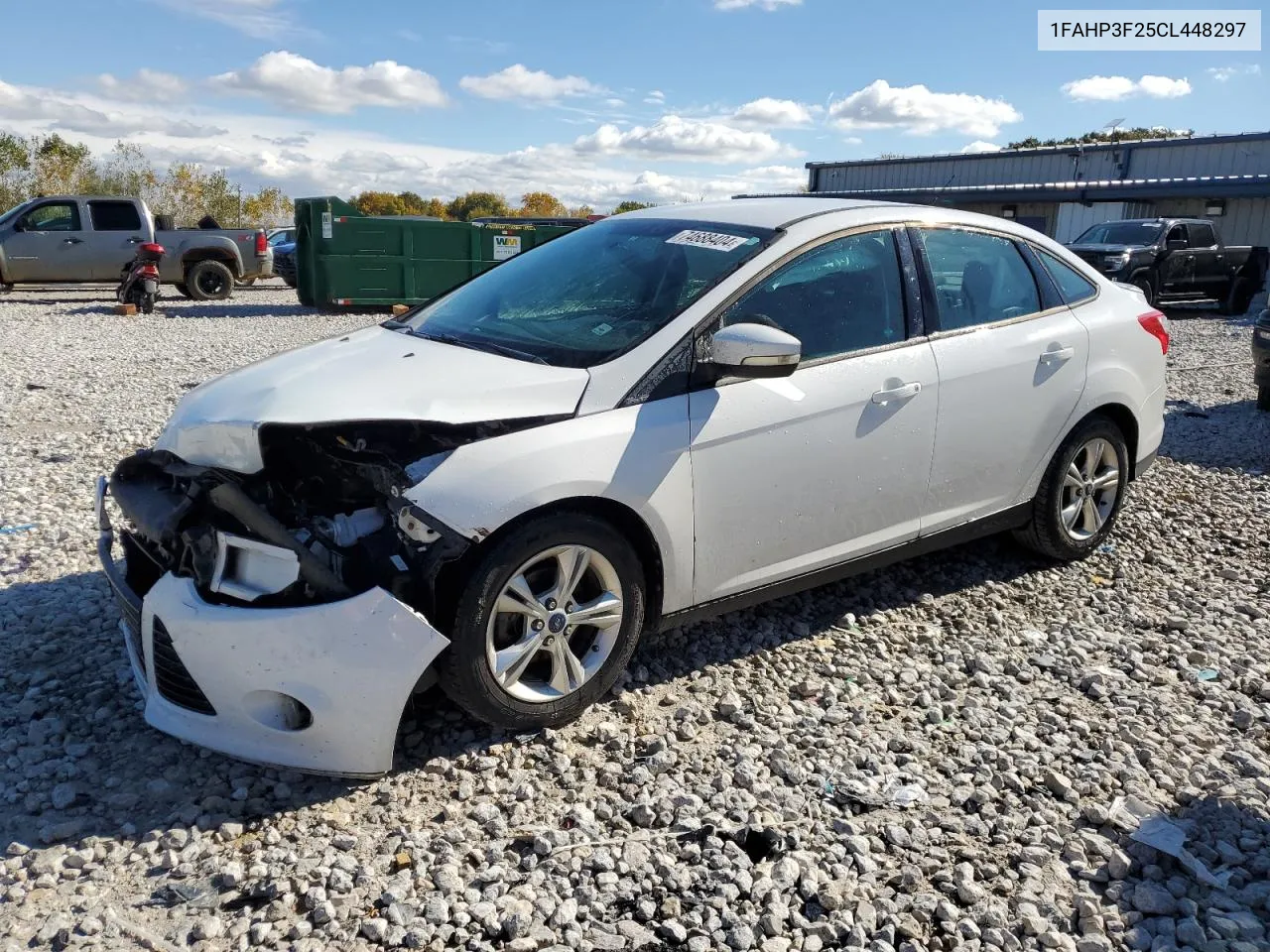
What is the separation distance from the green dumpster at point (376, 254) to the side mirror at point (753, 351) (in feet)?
47.8

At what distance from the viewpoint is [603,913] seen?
Answer: 8.55 feet

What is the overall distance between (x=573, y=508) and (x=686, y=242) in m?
1.37

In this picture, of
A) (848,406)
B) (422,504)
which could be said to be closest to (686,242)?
(848,406)

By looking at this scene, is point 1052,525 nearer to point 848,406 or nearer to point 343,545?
point 848,406

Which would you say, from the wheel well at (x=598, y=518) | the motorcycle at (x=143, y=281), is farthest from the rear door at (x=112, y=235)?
the wheel well at (x=598, y=518)

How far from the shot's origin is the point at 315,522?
3.18 metres

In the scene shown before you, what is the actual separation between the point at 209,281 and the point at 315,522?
1873 centimetres

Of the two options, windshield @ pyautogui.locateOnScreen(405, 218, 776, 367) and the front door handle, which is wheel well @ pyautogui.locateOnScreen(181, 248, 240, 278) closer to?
windshield @ pyautogui.locateOnScreen(405, 218, 776, 367)

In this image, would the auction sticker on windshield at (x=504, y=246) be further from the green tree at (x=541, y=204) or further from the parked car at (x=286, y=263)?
the green tree at (x=541, y=204)

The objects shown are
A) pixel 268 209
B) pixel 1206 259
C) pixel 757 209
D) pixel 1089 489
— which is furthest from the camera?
pixel 268 209

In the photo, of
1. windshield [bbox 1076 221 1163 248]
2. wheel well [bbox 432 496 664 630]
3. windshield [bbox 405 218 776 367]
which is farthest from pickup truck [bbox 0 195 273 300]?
wheel well [bbox 432 496 664 630]

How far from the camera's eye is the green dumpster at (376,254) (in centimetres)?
1766

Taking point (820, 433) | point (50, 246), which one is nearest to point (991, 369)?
point (820, 433)

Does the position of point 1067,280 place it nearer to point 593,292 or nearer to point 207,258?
point 593,292
